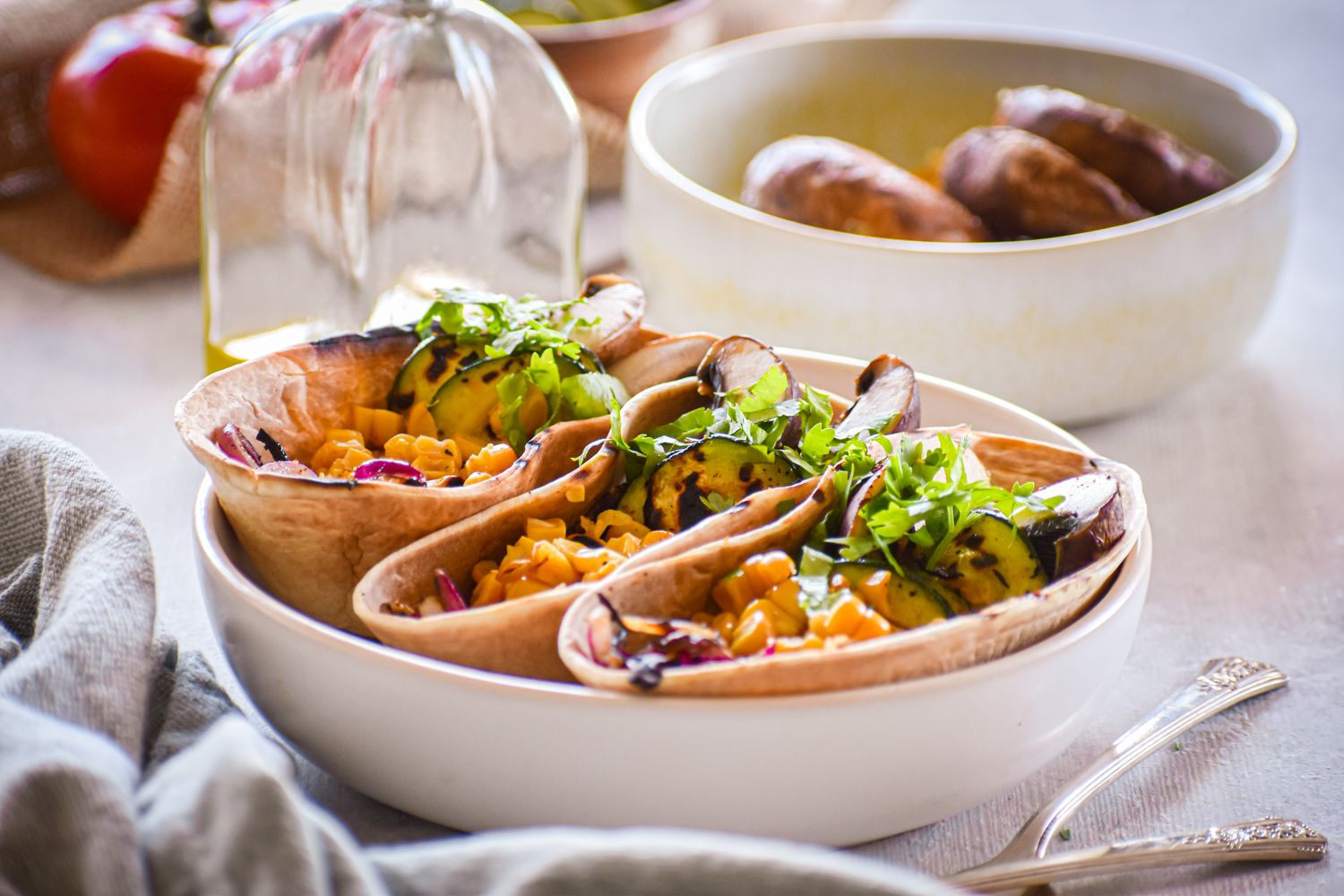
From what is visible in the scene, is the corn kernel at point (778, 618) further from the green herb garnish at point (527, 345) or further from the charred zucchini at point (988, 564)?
the green herb garnish at point (527, 345)

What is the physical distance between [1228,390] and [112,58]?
2022mm

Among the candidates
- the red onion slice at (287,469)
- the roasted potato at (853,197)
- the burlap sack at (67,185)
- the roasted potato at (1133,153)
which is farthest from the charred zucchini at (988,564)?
the burlap sack at (67,185)

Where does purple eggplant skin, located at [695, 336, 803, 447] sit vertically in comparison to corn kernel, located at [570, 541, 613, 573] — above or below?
above

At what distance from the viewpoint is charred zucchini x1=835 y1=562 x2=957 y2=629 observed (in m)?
1.14

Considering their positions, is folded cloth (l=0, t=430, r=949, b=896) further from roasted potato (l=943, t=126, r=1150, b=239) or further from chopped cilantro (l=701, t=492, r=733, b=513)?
roasted potato (l=943, t=126, r=1150, b=239)

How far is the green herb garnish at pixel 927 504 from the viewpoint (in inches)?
46.2

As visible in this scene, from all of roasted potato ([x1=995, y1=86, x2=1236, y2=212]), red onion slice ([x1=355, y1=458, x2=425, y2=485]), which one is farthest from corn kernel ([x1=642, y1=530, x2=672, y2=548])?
roasted potato ([x1=995, y1=86, x2=1236, y2=212])

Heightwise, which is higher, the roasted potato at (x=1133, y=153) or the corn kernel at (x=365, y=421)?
the roasted potato at (x=1133, y=153)

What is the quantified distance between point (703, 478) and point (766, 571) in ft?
0.49

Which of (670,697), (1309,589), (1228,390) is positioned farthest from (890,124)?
(670,697)

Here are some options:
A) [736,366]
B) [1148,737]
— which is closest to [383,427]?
[736,366]

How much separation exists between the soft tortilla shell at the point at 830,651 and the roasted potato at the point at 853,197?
0.86 m

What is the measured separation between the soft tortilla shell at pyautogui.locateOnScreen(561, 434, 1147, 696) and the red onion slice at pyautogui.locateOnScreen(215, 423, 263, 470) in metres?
0.39

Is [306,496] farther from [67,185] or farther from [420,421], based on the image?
[67,185]
